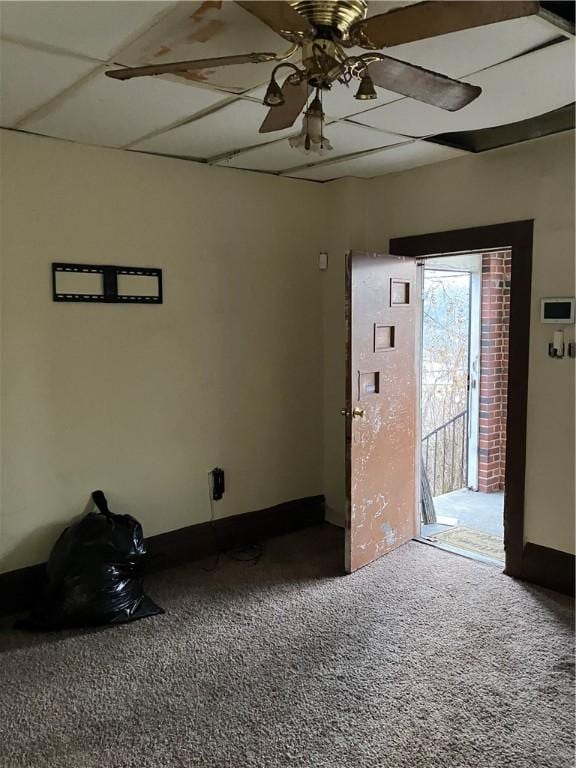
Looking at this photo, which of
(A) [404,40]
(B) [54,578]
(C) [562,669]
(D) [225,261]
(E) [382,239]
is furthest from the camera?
(E) [382,239]

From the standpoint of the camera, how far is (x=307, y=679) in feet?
8.34

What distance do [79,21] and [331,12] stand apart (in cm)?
80

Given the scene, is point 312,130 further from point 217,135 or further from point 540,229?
point 540,229

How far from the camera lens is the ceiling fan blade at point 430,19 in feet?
4.63

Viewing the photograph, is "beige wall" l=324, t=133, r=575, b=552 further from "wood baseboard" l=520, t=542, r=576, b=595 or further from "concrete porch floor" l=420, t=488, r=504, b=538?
"concrete porch floor" l=420, t=488, r=504, b=538

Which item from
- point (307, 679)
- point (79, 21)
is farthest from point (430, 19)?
point (307, 679)

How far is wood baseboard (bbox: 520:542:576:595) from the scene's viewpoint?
3.22 m

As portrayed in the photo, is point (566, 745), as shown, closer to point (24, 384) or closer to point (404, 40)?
point (404, 40)

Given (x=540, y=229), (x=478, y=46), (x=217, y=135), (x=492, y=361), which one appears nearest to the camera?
(x=478, y=46)

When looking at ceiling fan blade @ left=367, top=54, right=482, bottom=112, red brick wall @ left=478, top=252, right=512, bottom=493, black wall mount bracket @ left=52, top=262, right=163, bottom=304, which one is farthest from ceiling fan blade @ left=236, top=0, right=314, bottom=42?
red brick wall @ left=478, top=252, right=512, bottom=493

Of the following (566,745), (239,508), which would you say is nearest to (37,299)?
(239,508)

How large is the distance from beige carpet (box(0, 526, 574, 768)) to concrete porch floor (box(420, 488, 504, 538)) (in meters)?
0.91

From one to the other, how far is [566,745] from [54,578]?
91.1 inches

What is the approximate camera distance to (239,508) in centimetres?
398
